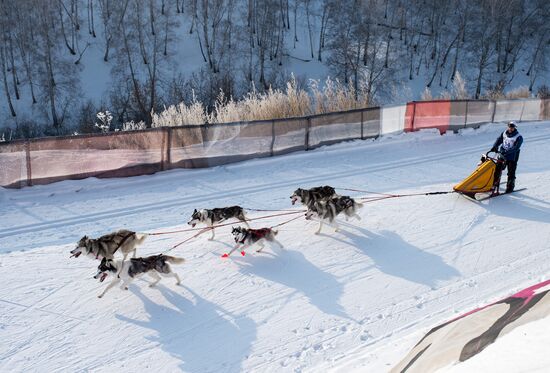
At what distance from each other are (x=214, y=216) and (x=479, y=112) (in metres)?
12.4

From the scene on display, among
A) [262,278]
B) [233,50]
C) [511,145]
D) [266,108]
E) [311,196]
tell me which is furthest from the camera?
[233,50]

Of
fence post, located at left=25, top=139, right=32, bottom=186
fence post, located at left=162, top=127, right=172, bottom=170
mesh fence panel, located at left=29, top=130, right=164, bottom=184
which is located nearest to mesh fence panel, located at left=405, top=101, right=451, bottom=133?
fence post, located at left=162, top=127, right=172, bottom=170

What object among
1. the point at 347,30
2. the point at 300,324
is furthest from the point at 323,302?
the point at 347,30

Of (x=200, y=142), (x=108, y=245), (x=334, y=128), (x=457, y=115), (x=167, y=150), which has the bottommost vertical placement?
(x=108, y=245)

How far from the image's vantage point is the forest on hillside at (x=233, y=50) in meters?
33.9

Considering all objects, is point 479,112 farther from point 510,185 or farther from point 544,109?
point 510,185

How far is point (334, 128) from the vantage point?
15.5 meters

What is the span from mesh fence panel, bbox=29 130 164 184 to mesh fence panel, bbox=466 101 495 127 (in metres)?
10.4

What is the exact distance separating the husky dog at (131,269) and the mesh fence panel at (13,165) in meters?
5.77

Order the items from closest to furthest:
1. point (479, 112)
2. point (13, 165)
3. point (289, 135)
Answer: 1. point (13, 165)
2. point (289, 135)
3. point (479, 112)

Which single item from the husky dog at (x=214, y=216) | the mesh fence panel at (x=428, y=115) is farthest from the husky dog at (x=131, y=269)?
the mesh fence panel at (x=428, y=115)

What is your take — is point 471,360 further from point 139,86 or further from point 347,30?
point 347,30

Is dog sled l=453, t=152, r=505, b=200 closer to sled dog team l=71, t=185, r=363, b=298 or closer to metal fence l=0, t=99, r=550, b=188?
sled dog team l=71, t=185, r=363, b=298

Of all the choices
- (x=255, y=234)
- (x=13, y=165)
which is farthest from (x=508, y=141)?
(x=13, y=165)
